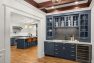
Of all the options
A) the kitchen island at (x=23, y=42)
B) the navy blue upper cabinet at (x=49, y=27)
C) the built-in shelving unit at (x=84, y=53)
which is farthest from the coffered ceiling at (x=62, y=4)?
the kitchen island at (x=23, y=42)

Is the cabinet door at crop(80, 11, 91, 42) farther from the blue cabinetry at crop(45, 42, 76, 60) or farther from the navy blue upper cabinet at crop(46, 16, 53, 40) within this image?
the navy blue upper cabinet at crop(46, 16, 53, 40)

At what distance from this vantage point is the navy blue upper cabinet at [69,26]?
4501mm

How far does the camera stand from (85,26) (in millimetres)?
4555

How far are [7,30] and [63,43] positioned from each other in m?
3.04

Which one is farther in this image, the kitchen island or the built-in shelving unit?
the kitchen island

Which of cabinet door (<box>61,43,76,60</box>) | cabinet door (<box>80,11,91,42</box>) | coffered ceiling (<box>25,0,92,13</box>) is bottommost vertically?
cabinet door (<box>61,43,76,60</box>)

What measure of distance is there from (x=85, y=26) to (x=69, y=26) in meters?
0.84

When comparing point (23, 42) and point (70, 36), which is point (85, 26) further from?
point (23, 42)

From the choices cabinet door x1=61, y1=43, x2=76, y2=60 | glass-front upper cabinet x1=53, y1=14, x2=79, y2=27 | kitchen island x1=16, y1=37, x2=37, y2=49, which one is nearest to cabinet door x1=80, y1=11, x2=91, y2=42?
glass-front upper cabinet x1=53, y1=14, x2=79, y2=27

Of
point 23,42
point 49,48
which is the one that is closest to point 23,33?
point 23,42

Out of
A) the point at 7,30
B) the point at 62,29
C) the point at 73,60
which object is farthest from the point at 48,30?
the point at 7,30

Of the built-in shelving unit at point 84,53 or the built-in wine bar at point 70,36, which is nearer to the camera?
the built-in shelving unit at point 84,53

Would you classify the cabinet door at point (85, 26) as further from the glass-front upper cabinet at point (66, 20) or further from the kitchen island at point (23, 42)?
the kitchen island at point (23, 42)

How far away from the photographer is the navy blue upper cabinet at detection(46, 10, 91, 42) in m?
4.50
